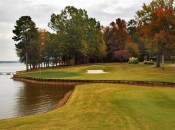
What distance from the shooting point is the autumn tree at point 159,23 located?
185 ft

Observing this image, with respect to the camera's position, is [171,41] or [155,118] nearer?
[155,118]

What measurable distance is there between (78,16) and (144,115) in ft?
257

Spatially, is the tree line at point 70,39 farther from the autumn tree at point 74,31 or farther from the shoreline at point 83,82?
the shoreline at point 83,82

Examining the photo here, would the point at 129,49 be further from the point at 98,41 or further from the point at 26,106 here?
the point at 26,106

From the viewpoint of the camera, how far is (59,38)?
291 feet

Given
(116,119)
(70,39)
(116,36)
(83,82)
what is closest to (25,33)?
(70,39)

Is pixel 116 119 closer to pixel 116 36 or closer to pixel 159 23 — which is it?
pixel 159 23

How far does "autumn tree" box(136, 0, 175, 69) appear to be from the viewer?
56500 millimetres

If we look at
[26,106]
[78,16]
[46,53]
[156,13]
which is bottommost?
[26,106]

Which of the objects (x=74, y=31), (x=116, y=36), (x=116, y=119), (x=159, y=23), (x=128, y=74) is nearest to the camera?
(x=116, y=119)

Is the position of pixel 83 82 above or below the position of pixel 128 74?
below

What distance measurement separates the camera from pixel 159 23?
5744 centimetres

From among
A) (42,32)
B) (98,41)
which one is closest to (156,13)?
(98,41)

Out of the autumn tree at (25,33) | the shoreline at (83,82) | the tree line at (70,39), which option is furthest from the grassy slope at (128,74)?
the autumn tree at (25,33)
